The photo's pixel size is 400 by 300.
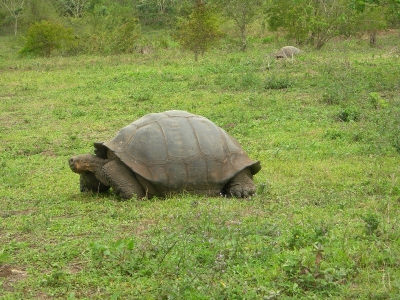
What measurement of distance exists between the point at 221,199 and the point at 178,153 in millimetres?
612

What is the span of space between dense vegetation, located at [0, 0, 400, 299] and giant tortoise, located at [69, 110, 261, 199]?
0.19m

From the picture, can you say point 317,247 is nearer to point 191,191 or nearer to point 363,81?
point 191,191

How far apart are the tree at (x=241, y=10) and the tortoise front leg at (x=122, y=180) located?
1734cm

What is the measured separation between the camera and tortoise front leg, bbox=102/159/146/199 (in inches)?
255

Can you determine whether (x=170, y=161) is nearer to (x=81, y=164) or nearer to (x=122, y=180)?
(x=122, y=180)

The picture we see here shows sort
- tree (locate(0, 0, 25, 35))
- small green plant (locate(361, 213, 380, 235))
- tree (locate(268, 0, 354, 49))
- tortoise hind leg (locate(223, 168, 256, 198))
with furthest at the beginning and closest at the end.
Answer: tree (locate(0, 0, 25, 35)) → tree (locate(268, 0, 354, 49)) → tortoise hind leg (locate(223, 168, 256, 198)) → small green plant (locate(361, 213, 380, 235))

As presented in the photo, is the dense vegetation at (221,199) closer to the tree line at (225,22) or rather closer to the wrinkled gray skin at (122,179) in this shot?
the wrinkled gray skin at (122,179)

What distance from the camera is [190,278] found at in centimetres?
374

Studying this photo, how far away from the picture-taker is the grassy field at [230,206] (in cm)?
384

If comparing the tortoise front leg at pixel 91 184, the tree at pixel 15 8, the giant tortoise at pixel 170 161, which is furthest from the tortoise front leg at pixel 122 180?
the tree at pixel 15 8

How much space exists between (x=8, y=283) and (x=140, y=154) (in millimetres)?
2671

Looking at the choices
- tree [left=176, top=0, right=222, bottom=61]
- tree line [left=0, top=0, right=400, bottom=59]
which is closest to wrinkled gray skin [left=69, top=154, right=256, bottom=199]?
tree line [left=0, top=0, right=400, bottom=59]

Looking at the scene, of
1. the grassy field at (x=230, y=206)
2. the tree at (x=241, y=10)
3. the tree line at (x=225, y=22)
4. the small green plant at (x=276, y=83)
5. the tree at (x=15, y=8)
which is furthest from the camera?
the tree at (x=15, y=8)

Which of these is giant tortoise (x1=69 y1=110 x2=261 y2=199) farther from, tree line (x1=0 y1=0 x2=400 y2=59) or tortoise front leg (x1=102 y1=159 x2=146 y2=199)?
tree line (x1=0 y1=0 x2=400 y2=59)
